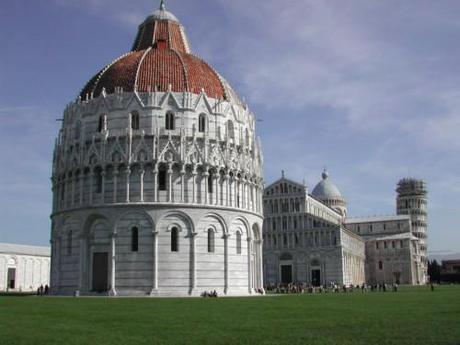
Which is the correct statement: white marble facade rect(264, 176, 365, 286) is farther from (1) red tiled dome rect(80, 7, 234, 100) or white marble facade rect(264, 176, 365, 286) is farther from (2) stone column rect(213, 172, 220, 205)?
(2) stone column rect(213, 172, 220, 205)

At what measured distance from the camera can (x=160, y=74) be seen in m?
53.9

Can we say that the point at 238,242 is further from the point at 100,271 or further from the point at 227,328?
the point at 227,328

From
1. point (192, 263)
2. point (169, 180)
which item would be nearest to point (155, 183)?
point (169, 180)

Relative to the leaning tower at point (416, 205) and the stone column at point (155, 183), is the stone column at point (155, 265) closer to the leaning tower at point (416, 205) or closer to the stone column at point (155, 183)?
the stone column at point (155, 183)

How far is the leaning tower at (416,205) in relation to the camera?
15338cm

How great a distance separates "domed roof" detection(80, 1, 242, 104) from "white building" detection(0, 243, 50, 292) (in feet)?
173

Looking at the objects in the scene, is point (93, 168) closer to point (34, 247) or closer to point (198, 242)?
point (198, 242)

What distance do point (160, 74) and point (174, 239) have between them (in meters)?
15.7

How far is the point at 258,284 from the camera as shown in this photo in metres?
58.0

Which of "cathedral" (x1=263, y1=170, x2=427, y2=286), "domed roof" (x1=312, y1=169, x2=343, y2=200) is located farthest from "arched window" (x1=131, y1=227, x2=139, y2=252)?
"domed roof" (x1=312, y1=169, x2=343, y2=200)

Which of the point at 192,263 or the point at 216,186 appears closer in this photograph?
the point at 192,263

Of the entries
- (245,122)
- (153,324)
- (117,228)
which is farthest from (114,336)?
(245,122)

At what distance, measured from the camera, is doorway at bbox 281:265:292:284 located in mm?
105894

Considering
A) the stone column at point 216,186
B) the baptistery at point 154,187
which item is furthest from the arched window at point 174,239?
the stone column at point 216,186
